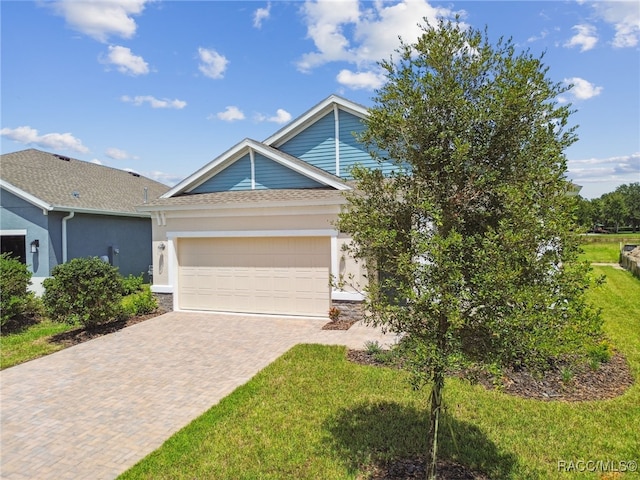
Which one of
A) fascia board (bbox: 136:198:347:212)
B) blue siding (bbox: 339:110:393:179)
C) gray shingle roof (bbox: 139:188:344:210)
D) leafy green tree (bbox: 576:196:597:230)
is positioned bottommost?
leafy green tree (bbox: 576:196:597:230)

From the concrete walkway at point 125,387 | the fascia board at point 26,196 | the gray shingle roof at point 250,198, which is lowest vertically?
the concrete walkway at point 125,387

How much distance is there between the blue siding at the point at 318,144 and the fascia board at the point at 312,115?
0.67 ft

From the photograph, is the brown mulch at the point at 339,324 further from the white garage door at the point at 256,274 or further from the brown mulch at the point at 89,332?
the brown mulch at the point at 89,332

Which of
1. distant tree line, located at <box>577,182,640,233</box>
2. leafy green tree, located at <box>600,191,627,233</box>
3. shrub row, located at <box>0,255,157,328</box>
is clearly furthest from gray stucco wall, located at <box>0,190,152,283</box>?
leafy green tree, located at <box>600,191,627,233</box>

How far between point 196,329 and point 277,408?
562cm

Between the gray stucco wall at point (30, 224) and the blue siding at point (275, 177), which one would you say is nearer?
the blue siding at point (275, 177)

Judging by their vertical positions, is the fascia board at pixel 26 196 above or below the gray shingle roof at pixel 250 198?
above

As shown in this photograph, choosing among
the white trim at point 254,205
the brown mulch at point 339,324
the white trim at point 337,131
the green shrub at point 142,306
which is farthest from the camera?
the white trim at point 337,131

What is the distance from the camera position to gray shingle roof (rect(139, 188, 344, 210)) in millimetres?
11016

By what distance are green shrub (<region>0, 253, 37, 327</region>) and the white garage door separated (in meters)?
4.42

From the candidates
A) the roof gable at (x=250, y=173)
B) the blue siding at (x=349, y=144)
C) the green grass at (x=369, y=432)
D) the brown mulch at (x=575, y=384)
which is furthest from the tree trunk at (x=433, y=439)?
the blue siding at (x=349, y=144)

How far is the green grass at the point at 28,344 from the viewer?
8773 mm

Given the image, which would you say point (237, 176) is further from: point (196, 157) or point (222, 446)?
point (222, 446)

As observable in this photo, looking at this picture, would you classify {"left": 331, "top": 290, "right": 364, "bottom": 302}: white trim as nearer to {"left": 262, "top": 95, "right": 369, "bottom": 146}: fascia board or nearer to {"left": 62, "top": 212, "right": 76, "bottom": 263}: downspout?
{"left": 262, "top": 95, "right": 369, "bottom": 146}: fascia board
